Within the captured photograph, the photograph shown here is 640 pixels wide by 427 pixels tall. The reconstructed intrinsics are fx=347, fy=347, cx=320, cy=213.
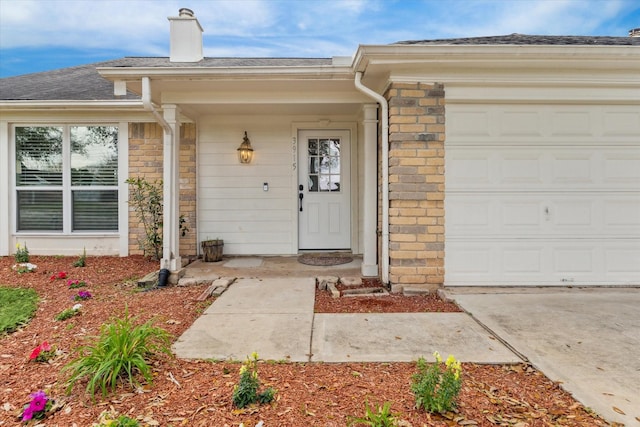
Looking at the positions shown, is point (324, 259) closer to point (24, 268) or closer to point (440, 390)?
point (440, 390)

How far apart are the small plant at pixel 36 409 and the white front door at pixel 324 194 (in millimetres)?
4309

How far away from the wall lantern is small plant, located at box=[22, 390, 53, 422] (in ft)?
14.5

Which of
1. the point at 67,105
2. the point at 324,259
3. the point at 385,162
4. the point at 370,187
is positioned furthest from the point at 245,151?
the point at 67,105

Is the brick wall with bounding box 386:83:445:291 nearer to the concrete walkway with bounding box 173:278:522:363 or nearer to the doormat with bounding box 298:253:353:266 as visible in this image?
the concrete walkway with bounding box 173:278:522:363

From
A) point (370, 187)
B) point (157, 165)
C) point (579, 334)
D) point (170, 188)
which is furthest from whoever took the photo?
point (157, 165)

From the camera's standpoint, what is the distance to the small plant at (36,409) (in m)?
1.63

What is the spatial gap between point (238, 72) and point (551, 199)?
384 centimetres

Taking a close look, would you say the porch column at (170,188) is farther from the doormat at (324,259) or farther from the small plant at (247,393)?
the small plant at (247,393)

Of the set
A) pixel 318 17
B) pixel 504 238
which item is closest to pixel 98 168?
pixel 504 238

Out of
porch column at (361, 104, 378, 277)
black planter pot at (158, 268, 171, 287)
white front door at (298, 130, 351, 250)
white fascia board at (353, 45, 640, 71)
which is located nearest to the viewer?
white fascia board at (353, 45, 640, 71)

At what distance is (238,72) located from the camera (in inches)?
156

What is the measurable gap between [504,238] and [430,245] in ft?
2.91

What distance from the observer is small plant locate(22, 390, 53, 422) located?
5.35ft

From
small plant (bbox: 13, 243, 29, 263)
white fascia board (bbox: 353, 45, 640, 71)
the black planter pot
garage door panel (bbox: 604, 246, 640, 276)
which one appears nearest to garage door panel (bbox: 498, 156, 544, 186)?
white fascia board (bbox: 353, 45, 640, 71)
